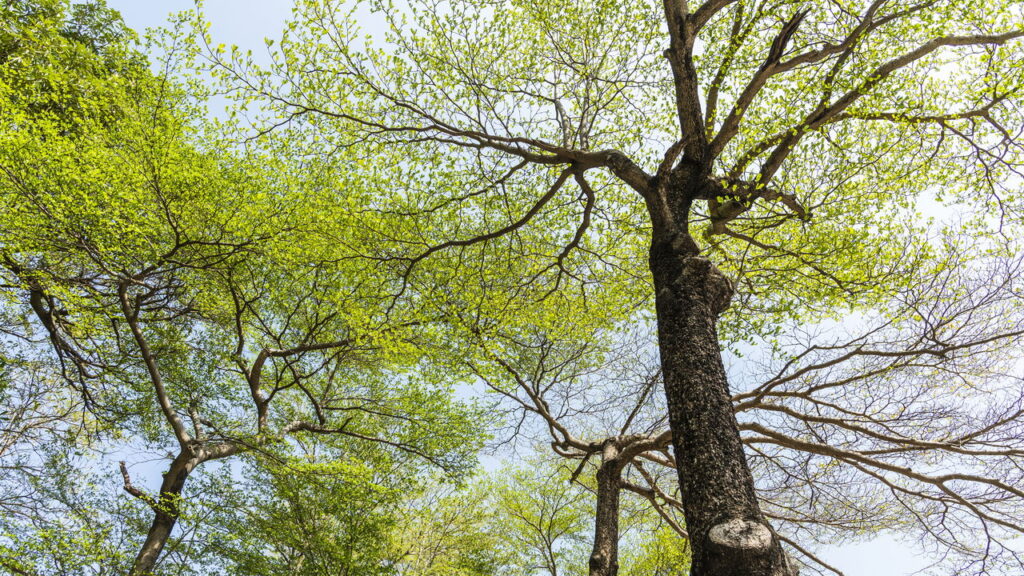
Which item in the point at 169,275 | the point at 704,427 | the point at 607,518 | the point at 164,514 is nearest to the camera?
the point at 704,427

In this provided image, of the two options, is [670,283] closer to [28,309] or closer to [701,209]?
[701,209]

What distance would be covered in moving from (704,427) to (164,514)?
8.97m

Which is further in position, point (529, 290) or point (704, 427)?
point (529, 290)

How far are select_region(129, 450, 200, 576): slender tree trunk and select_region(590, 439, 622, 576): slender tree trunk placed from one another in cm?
632

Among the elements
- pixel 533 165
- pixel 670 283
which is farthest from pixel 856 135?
pixel 670 283

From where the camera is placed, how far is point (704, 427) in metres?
3.18

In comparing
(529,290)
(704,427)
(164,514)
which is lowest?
(704,427)

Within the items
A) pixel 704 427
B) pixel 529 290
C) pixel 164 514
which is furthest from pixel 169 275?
pixel 704 427

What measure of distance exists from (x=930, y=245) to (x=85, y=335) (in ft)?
39.9

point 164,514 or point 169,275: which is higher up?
point 169,275

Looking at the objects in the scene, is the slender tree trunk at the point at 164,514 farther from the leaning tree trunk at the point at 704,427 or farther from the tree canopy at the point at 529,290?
the leaning tree trunk at the point at 704,427

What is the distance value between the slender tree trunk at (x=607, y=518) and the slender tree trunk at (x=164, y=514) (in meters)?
6.32

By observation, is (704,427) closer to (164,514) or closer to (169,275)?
(164,514)

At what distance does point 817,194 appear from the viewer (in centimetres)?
580
